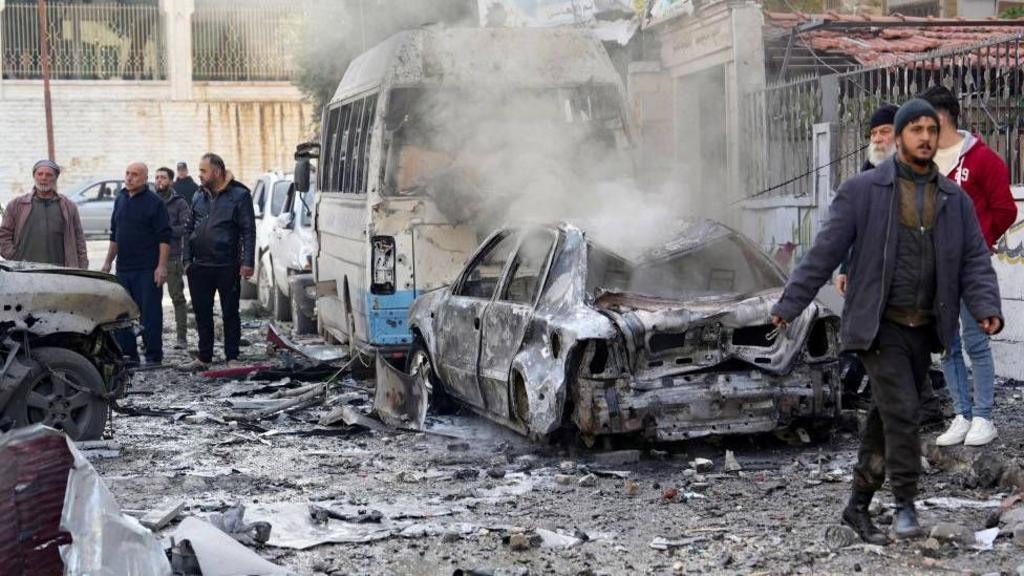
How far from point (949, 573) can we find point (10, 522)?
3482 mm

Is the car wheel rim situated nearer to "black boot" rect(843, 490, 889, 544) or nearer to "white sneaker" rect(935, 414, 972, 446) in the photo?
"black boot" rect(843, 490, 889, 544)

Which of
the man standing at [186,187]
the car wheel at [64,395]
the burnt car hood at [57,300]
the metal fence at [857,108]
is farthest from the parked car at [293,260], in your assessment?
the car wheel at [64,395]

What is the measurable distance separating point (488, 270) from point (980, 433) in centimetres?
337

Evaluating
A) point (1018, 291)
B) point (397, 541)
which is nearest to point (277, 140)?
point (1018, 291)

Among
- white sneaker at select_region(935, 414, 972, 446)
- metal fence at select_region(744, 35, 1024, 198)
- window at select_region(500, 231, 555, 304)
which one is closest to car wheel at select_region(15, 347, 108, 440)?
window at select_region(500, 231, 555, 304)

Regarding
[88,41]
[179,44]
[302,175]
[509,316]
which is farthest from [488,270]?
[88,41]

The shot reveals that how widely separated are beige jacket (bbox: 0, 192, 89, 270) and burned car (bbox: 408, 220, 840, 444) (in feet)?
14.4

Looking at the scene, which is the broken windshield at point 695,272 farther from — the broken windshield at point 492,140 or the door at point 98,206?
the door at point 98,206

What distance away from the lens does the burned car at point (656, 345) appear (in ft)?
25.3

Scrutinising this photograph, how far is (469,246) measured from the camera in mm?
11164

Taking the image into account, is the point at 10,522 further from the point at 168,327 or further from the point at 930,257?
the point at 168,327

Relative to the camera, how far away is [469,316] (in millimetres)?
9109

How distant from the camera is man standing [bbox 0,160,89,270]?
11383 mm

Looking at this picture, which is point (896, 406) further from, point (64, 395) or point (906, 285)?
point (64, 395)
